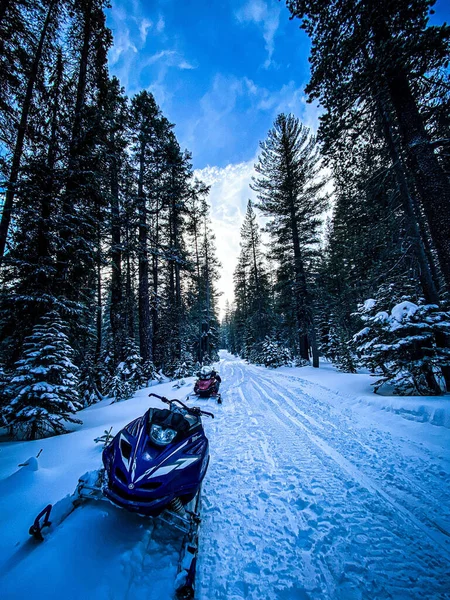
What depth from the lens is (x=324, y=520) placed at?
98.0 inches

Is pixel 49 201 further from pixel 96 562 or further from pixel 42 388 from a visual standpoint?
pixel 96 562

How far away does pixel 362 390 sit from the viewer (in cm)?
706

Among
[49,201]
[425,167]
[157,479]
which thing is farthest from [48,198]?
[425,167]

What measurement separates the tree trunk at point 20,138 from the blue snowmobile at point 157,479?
5.41 m

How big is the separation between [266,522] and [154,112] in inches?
668

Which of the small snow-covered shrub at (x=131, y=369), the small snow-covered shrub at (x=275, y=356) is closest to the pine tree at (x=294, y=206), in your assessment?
the small snow-covered shrub at (x=275, y=356)

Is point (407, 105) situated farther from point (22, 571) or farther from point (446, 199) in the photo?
point (22, 571)

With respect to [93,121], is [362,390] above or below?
below

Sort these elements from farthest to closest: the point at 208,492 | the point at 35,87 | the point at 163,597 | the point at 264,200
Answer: the point at 264,200 → the point at 35,87 → the point at 208,492 → the point at 163,597

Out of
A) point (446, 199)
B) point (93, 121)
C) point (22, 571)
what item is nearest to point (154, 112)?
point (93, 121)

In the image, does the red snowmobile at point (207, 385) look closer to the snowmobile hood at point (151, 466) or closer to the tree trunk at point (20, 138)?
the snowmobile hood at point (151, 466)

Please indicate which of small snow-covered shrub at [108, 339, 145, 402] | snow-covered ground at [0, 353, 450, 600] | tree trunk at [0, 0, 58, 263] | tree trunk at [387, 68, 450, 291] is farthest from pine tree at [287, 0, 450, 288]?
small snow-covered shrub at [108, 339, 145, 402]

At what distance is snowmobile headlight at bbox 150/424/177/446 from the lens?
243 cm

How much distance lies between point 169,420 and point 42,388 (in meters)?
3.46
